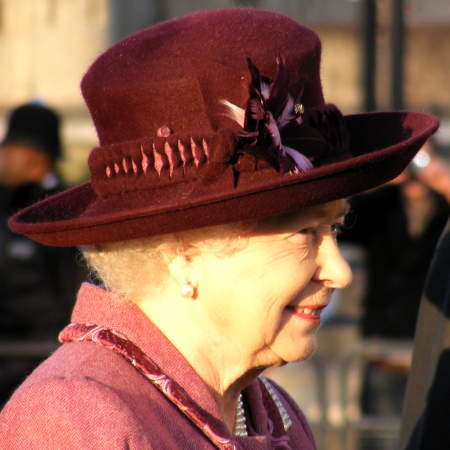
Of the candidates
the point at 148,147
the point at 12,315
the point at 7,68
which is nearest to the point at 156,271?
the point at 148,147

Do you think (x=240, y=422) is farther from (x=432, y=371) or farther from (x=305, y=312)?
(x=432, y=371)

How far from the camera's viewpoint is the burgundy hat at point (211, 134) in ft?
7.00

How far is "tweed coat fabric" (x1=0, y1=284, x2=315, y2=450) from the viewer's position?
198cm

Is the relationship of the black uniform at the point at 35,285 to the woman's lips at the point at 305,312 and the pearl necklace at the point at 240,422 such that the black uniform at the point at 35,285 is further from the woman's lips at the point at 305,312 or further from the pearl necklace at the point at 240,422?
the woman's lips at the point at 305,312

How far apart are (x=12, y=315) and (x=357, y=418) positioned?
1.89 meters

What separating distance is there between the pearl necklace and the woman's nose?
34 centimetres

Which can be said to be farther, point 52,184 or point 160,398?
point 52,184

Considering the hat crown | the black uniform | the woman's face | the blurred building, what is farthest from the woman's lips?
the blurred building

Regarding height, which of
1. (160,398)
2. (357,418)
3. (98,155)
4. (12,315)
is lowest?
(357,418)

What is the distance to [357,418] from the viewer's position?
6020 millimetres

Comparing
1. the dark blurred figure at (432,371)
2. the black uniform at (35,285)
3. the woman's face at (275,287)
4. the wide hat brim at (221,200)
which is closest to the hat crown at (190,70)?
the wide hat brim at (221,200)

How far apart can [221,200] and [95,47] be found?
30.4ft

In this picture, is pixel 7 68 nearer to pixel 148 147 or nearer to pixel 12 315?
pixel 12 315

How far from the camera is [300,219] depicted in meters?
2.25
